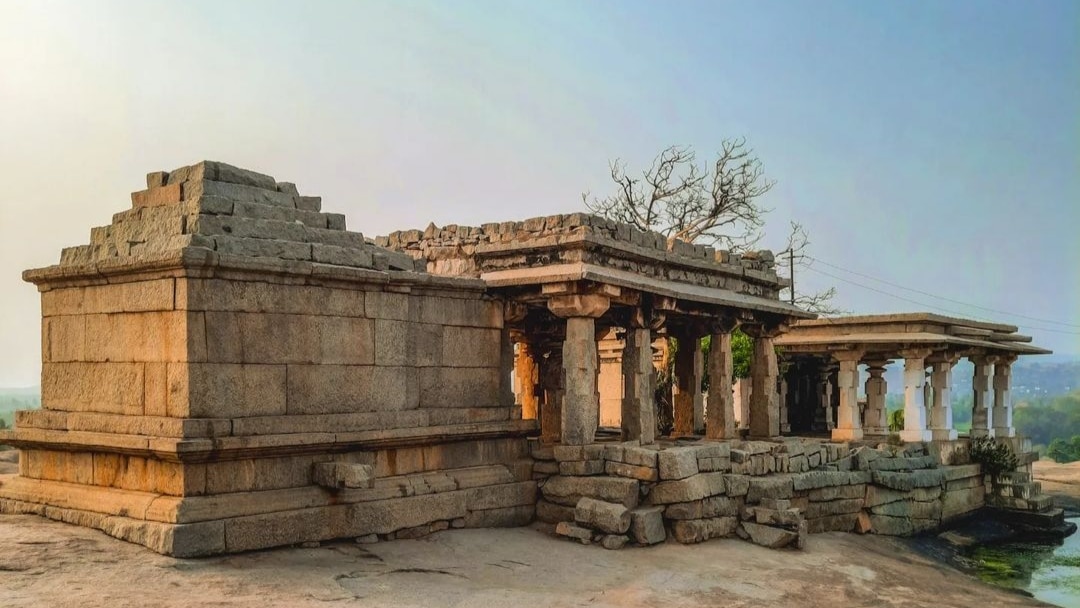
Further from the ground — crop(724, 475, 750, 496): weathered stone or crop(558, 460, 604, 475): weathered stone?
crop(558, 460, 604, 475): weathered stone

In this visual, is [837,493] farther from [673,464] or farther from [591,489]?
[591,489]

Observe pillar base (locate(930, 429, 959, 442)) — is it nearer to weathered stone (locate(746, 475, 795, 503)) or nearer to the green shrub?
the green shrub

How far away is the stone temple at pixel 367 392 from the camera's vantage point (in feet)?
28.1

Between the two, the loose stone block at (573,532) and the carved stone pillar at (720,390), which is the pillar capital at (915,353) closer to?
the carved stone pillar at (720,390)

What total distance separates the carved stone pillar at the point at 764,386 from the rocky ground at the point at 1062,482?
1044 cm

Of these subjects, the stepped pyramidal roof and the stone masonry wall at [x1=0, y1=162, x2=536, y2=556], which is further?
the stepped pyramidal roof

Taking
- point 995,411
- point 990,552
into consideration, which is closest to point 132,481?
point 990,552

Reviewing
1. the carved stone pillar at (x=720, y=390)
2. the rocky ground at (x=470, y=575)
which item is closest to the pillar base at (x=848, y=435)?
the carved stone pillar at (x=720, y=390)

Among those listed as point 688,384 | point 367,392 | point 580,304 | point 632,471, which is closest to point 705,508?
point 632,471

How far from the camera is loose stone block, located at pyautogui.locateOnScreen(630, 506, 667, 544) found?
34.1 feet

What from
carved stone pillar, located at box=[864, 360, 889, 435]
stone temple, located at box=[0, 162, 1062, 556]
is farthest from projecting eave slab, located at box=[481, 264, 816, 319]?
carved stone pillar, located at box=[864, 360, 889, 435]

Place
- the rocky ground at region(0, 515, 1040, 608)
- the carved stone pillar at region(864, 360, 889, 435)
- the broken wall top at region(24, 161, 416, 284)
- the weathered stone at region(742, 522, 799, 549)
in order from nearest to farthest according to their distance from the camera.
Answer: the rocky ground at region(0, 515, 1040, 608) → the broken wall top at region(24, 161, 416, 284) → the weathered stone at region(742, 522, 799, 549) → the carved stone pillar at region(864, 360, 889, 435)

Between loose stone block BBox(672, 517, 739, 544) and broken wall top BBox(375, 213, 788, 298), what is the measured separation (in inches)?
128

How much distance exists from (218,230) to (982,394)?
1723 centimetres
